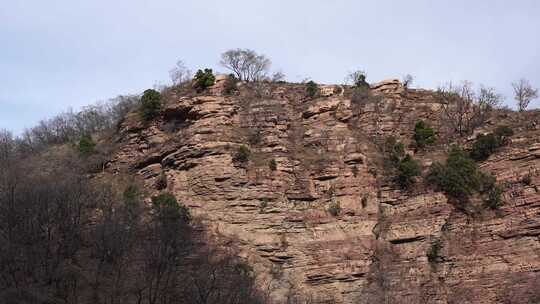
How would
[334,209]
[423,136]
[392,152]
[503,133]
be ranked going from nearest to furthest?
[334,209] < [503,133] < [392,152] < [423,136]

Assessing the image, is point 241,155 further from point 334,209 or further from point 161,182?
point 334,209

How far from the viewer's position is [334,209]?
3694 cm

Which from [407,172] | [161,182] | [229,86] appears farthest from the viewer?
[229,86]

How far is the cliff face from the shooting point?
33469 millimetres

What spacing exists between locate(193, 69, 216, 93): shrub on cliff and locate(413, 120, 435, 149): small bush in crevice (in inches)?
513

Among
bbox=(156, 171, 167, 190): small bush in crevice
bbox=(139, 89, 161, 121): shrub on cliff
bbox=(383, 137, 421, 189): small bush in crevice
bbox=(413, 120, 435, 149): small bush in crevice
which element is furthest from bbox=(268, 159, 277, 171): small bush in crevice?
bbox=(139, 89, 161, 121): shrub on cliff

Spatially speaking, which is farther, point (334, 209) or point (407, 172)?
point (407, 172)

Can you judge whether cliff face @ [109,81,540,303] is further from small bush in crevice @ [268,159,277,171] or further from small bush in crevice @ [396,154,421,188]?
small bush in crevice @ [396,154,421,188]

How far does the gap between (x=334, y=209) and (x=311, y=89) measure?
1037 centimetres

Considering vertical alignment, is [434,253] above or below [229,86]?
below

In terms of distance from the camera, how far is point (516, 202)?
34.8 meters

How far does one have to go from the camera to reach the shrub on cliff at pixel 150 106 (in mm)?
43438

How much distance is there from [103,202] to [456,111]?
71.8 ft

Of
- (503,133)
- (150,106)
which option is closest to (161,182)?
(150,106)
